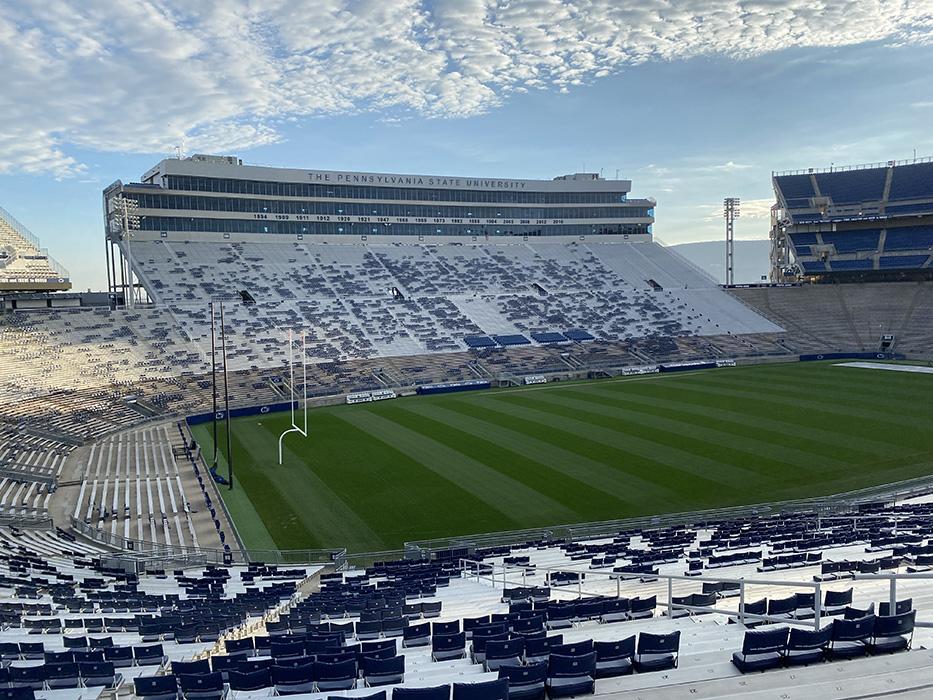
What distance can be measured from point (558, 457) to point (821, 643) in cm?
2879

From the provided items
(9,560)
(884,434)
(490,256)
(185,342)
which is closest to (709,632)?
(9,560)

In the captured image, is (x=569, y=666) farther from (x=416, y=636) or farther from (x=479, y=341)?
(x=479, y=341)

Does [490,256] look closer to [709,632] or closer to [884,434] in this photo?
[884,434]

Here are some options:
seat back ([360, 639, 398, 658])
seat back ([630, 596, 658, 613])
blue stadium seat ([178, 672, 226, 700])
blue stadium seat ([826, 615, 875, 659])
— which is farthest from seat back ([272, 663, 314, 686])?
seat back ([630, 596, 658, 613])

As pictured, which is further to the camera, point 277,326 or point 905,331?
point 905,331

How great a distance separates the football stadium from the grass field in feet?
0.91

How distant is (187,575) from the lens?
22.3 metres

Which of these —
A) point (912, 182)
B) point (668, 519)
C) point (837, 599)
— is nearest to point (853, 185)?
point (912, 182)

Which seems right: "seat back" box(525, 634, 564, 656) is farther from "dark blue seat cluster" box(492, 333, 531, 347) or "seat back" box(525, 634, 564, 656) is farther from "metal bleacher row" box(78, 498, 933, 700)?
"dark blue seat cluster" box(492, 333, 531, 347)

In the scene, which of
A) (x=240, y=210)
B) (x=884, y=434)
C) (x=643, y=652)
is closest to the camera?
(x=643, y=652)

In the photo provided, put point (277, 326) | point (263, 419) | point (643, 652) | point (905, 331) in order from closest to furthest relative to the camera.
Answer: point (643, 652), point (263, 419), point (277, 326), point (905, 331)

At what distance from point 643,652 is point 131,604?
44.8ft

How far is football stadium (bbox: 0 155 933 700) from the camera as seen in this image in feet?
29.6

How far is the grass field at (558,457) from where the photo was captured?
28.3 m
